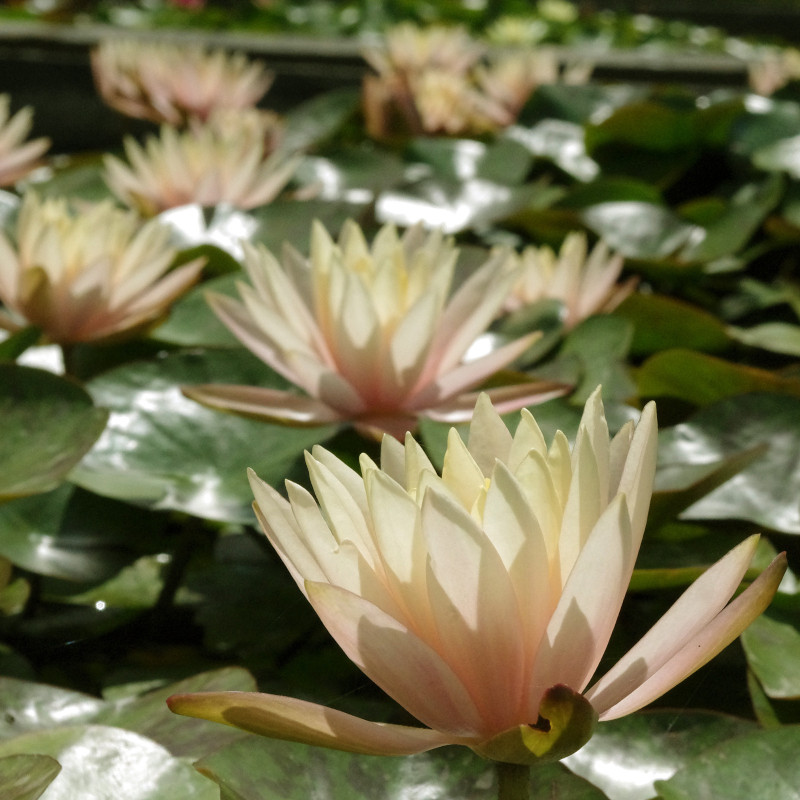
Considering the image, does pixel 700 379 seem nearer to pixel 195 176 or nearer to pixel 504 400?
pixel 504 400

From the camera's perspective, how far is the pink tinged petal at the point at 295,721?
292 millimetres

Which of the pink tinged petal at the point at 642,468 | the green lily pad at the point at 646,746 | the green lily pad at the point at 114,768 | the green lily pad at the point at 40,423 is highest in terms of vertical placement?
the pink tinged petal at the point at 642,468

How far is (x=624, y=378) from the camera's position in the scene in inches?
29.1

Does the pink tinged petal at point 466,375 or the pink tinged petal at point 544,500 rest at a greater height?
the pink tinged petal at point 544,500

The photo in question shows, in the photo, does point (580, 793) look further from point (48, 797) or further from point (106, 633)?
point (106, 633)

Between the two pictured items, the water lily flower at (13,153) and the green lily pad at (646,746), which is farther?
the water lily flower at (13,153)

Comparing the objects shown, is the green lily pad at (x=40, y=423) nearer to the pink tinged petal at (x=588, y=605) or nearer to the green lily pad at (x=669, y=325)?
the pink tinged petal at (x=588, y=605)

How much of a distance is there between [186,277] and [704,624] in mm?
559

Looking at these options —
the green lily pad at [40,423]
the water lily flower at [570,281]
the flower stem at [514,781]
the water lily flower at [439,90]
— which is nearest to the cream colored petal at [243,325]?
the green lily pad at [40,423]

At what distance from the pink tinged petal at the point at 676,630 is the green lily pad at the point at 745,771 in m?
0.08

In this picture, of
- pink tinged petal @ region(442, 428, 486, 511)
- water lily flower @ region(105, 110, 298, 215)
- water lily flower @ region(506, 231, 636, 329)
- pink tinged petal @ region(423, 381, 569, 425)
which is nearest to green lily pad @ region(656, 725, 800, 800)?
pink tinged petal @ region(442, 428, 486, 511)

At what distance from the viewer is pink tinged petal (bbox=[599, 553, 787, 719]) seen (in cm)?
29

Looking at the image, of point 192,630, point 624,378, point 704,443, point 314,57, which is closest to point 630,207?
point 624,378

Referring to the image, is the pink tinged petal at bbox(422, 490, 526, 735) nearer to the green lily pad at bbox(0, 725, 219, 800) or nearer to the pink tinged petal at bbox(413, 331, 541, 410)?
the green lily pad at bbox(0, 725, 219, 800)
